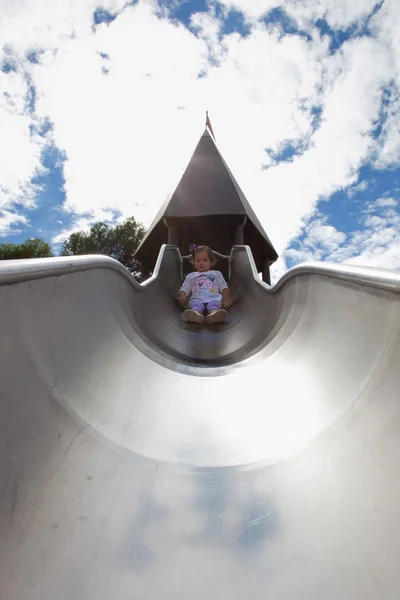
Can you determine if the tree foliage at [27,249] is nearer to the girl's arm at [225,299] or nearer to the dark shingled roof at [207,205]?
the dark shingled roof at [207,205]

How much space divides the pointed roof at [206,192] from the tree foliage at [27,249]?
16669 millimetres

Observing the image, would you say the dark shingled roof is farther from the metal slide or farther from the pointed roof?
the metal slide

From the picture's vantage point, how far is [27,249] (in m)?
25.5

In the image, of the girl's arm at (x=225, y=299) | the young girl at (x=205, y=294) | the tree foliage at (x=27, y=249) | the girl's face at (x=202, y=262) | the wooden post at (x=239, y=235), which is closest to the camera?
the young girl at (x=205, y=294)

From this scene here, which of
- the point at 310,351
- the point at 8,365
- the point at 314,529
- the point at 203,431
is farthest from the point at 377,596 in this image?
the point at 310,351

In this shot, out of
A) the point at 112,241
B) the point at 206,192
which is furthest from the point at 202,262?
the point at 112,241

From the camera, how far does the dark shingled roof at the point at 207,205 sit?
32.8ft

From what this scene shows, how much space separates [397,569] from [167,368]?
4.85 feet

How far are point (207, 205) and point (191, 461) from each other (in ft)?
30.3

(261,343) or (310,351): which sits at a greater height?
(310,351)

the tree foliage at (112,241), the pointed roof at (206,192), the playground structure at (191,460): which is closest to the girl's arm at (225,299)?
the playground structure at (191,460)

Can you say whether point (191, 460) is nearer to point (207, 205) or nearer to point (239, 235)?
point (207, 205)

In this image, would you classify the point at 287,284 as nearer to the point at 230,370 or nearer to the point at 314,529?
the point at 230,370

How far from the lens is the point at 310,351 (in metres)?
1.92
